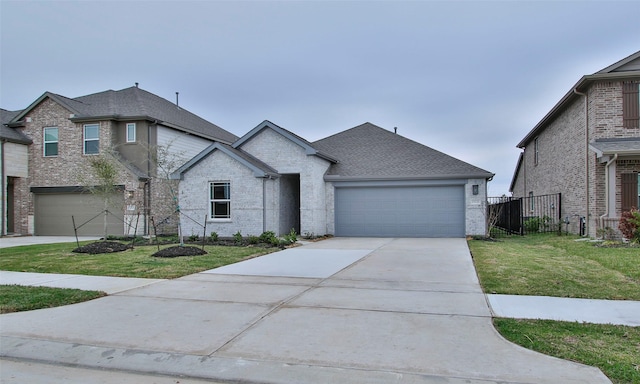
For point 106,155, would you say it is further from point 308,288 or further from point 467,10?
point 467,10

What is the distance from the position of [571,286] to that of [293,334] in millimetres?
5428

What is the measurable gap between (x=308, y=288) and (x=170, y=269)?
3.87 meters

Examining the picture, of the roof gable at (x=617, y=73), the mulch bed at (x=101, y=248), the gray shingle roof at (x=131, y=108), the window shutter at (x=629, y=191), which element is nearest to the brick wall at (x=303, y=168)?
the gray shingle roof at (x=131, y=108)

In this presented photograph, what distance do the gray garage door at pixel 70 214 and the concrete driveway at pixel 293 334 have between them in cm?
1357

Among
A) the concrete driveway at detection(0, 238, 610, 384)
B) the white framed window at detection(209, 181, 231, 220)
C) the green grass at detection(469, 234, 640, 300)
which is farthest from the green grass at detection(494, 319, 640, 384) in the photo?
the white framed window at detection(209, 181, 231, 220)

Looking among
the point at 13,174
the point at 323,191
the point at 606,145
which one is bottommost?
the point at 323,191

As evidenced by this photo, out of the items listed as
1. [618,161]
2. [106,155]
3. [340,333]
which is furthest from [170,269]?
[618,161]

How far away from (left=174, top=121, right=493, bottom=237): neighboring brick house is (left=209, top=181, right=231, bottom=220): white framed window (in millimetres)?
42

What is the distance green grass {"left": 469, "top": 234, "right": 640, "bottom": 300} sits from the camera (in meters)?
7.13

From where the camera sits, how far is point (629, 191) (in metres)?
14.7

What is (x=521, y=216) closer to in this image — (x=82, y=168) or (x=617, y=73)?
(x=617, y=73)

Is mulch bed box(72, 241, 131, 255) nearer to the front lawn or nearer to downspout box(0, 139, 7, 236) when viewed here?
downspout box(0, 139, 7, 236)

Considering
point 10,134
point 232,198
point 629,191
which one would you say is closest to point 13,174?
point 10,134

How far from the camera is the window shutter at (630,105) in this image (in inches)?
581
